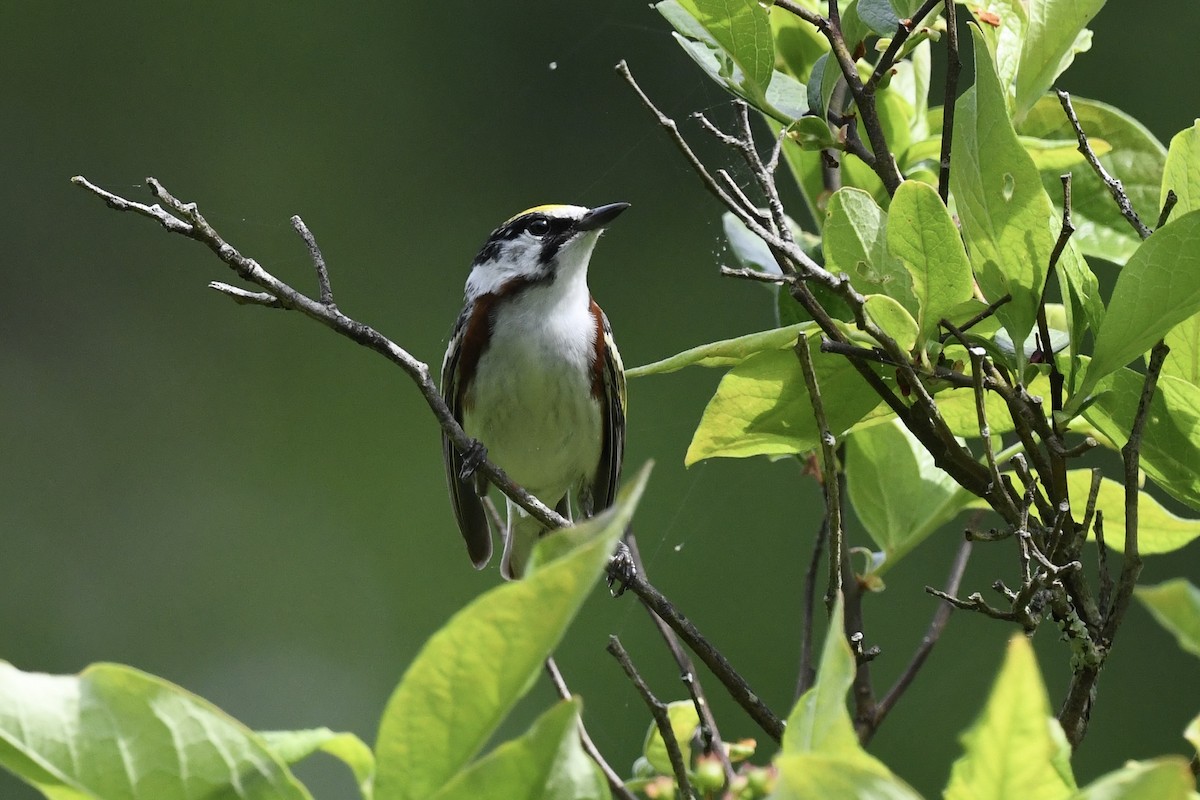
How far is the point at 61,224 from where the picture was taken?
745 centimetres

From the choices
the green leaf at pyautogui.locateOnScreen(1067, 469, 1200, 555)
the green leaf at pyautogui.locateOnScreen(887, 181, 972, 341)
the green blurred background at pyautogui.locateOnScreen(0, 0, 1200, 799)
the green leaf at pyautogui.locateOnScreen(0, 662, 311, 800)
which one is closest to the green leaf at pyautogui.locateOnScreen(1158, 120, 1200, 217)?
the green leaf at pyautogui.locateOnScreen(887, 181, 972, 341)

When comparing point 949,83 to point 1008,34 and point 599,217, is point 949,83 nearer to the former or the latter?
point 1008,34

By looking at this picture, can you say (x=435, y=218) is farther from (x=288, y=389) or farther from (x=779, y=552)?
(x=779, y=552)

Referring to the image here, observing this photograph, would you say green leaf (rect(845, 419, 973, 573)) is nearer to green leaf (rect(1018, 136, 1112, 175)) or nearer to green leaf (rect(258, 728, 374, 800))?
green leaf (rect(1018, 136, 1112, 175))

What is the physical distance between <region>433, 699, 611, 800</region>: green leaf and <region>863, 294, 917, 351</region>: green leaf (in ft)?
1.73

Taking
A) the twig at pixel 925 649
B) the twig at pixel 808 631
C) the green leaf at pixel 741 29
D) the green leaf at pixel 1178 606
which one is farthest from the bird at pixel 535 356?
the green leaf at pixel 1178 606

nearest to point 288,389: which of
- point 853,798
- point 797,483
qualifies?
point 797,483

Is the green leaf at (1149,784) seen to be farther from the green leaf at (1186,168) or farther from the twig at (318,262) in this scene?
the twig at (318,262)

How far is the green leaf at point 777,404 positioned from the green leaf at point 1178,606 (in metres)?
0.62

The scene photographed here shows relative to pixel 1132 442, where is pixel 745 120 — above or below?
above

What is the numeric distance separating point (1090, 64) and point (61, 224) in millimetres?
5460

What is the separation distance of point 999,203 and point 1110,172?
570 mm

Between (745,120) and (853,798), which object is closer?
(853,798)

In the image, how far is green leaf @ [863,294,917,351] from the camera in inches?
42.7
